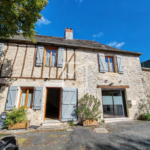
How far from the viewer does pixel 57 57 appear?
5.87 meters

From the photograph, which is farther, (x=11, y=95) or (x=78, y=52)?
(x=78, y=52)

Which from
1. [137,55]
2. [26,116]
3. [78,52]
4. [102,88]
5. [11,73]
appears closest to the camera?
[26,116]

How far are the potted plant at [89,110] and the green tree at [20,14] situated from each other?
183 inches

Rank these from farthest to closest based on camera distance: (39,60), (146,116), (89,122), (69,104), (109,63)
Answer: (109,63)
(146,116)
(39,60)
(69,104)
(89,122)

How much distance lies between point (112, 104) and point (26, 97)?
540 centimetres

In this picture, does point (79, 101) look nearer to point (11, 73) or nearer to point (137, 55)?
point (11, 73)

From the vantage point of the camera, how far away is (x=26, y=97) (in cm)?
509

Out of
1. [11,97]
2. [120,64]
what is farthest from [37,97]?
[120,64]

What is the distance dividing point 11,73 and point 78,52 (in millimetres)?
4348

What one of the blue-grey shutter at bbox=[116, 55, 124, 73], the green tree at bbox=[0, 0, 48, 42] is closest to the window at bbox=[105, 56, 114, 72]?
the blue-grey shutter at bbox=[116, 55, 124, 73]

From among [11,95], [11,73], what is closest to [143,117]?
[11,95]

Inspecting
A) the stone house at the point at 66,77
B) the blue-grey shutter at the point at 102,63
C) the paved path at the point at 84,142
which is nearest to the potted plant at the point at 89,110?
the stone house at the point at 66,77

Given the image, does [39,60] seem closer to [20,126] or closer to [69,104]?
[69,104]

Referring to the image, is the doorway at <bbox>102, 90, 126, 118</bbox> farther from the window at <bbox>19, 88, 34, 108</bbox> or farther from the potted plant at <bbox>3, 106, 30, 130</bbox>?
the potted plant at <bbox>3, 106, 30, 130</bbox>
